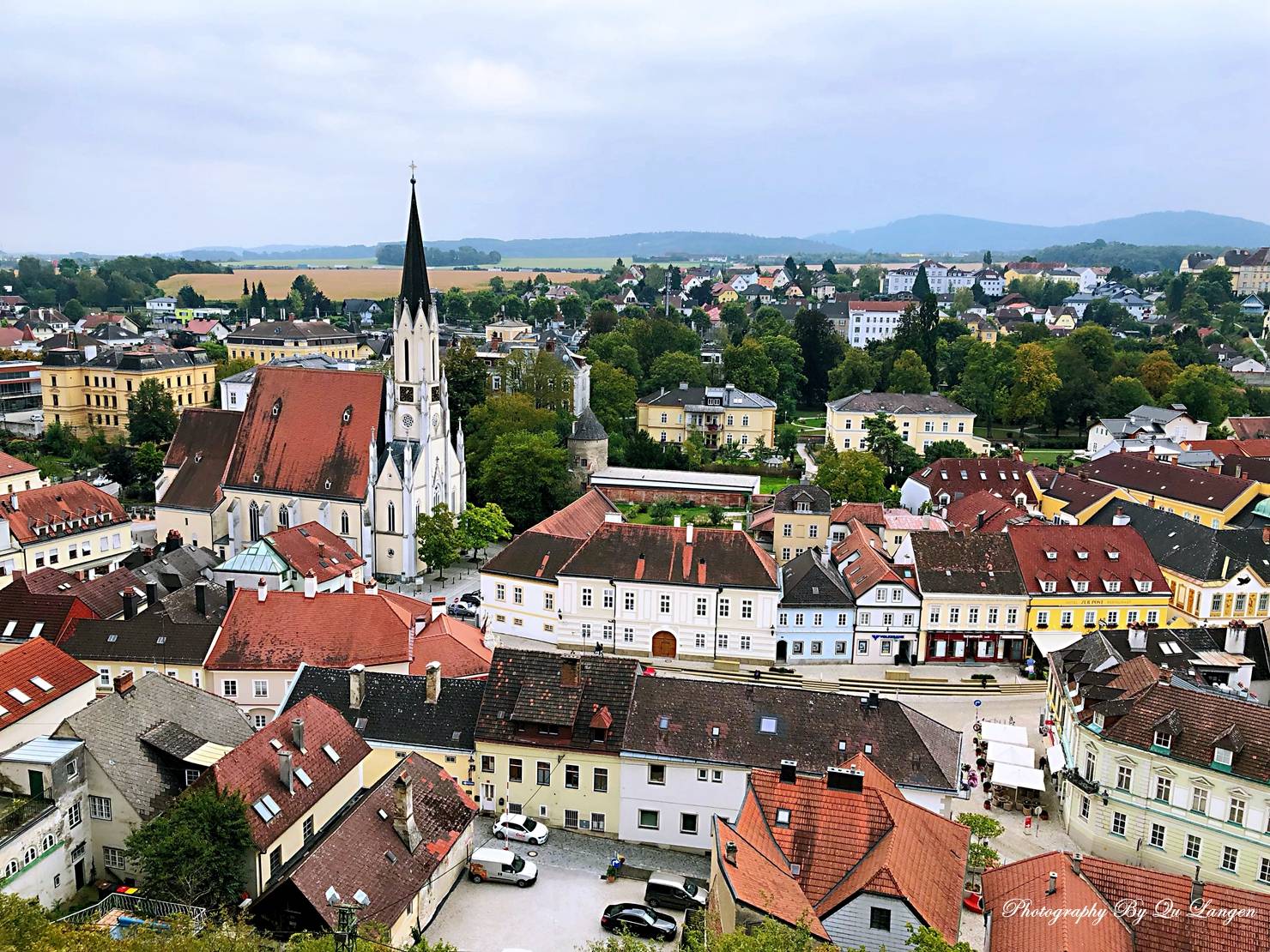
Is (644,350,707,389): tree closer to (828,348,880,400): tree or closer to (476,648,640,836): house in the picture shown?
(828,348,880,400): tree

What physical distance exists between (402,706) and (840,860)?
16.2 metres

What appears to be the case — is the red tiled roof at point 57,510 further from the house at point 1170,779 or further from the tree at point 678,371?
the tree at point 678,371

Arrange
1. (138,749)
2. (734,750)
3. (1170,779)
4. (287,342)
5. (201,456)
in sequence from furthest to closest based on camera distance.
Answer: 1. (287,342)
2. (201,456)
3. (734,750)
4. (1170,779)
5. (138,749)

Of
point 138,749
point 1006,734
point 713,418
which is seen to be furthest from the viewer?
point 713,418

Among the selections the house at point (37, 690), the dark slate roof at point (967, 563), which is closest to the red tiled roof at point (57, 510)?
the house at point (37, 690)

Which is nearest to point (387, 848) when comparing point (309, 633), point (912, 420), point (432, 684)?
point (432, 684)

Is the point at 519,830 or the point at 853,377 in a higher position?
the point at 853,377

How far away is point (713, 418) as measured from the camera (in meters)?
95.4

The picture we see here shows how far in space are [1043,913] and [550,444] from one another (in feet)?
174

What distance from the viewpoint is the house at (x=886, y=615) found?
49.4 m

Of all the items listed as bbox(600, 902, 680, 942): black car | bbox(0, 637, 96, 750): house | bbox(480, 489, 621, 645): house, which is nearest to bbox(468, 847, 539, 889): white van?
bbox(600, 902, 680, 942): black car

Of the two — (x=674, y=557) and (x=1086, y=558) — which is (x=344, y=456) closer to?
(x=674, y=557)

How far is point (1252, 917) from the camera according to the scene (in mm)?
23391

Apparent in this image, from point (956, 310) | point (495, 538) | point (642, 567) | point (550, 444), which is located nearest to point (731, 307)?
point (956, 310)
